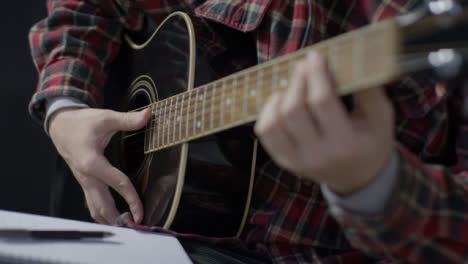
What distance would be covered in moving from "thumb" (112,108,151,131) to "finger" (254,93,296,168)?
411 mm

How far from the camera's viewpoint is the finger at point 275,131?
18.3 inches

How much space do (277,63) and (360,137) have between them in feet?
0.41

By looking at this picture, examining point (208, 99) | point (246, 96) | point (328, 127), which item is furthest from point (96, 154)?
point (328, 127)

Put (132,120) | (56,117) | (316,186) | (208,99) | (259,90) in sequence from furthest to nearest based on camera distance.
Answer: (56,117) < (132,120) < (316,186) < (208,99) < (259,90)

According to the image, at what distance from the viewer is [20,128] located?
5.09 ft

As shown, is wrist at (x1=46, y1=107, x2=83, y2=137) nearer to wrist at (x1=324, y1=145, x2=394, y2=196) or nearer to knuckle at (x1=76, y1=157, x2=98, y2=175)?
knuckle at (x1=76, y1=157, x2=98, y2=175)

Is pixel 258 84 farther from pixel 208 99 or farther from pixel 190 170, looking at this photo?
pixel 190 170

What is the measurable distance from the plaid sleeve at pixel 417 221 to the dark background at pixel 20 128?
133 centimetres

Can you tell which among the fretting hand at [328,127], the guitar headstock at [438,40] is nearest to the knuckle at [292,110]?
the fretting hand at [328,127]

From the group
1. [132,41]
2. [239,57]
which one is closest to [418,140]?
[239,57]

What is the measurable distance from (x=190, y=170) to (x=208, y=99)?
18 centimetres

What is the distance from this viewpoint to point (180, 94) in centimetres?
75

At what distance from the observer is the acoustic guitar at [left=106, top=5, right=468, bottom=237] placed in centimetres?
41

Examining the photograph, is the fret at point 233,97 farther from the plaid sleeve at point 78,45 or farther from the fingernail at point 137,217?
the plaid sleeve at point 78,45
